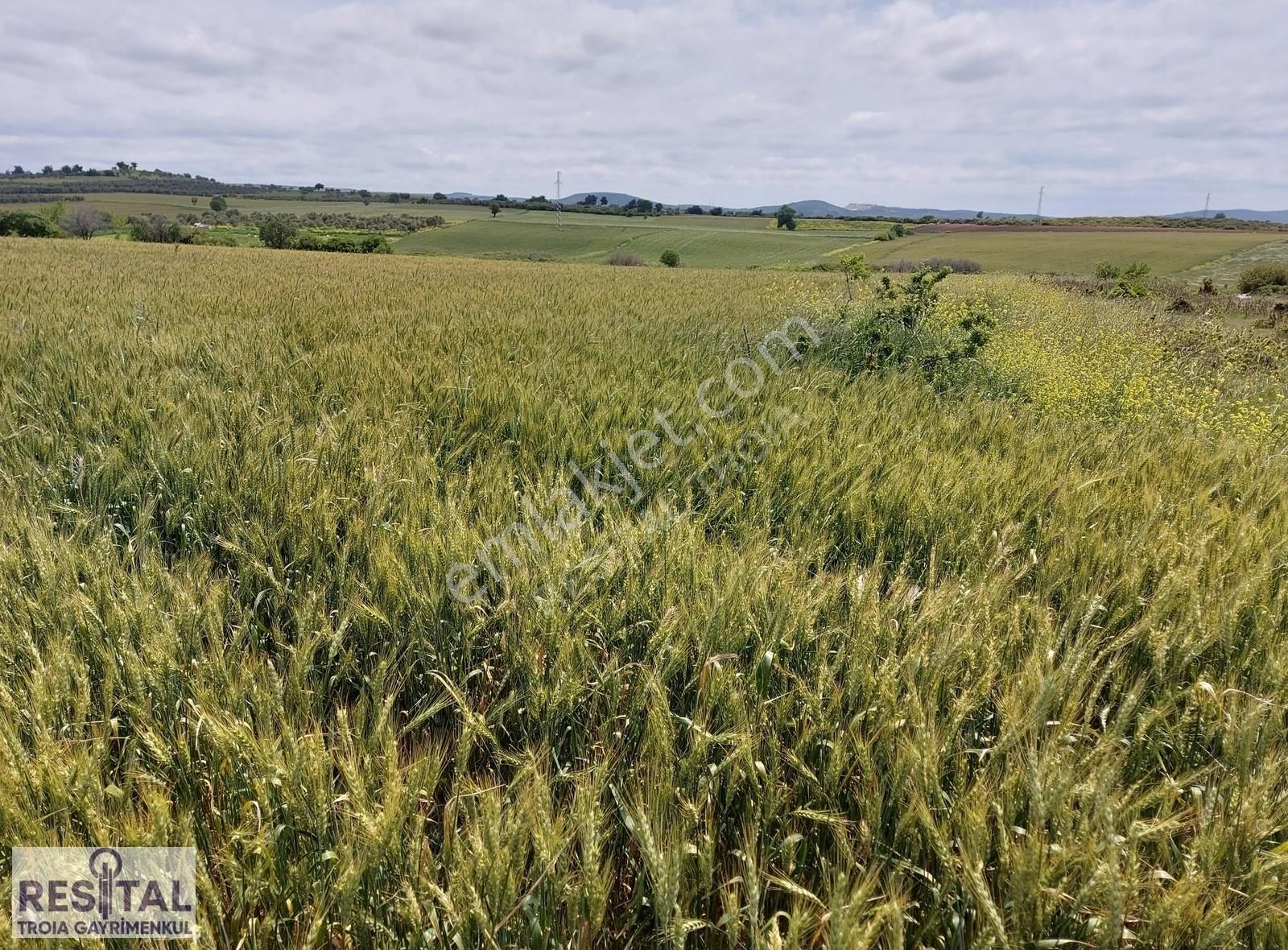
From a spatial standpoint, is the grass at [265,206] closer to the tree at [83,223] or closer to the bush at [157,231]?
the tree at [83,223]

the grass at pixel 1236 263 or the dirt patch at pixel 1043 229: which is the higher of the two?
the dirt patch at pixel 1043 229

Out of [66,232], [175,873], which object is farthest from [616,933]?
[66,232]

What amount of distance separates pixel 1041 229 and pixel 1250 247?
24504mm

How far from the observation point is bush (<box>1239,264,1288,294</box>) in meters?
22.1

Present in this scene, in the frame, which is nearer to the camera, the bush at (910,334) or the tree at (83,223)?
the bush at (910,334)

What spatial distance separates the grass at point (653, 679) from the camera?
38.9 inches

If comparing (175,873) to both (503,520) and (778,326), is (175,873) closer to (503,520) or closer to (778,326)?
(503,520)

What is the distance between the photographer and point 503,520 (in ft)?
7.17

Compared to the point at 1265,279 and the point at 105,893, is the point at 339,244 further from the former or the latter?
the point at 105,893

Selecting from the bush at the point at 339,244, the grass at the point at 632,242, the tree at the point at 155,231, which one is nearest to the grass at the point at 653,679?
the bush at the point at 339,244

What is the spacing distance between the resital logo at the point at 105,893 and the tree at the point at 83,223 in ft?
202

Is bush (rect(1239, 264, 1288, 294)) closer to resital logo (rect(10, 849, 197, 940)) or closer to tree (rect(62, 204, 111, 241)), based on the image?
resital logo (rect(10, 849, 197, 940))

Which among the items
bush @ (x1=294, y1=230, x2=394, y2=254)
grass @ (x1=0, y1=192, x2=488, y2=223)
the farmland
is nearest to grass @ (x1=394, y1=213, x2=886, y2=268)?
the farmland

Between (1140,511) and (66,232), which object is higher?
(66,232)
